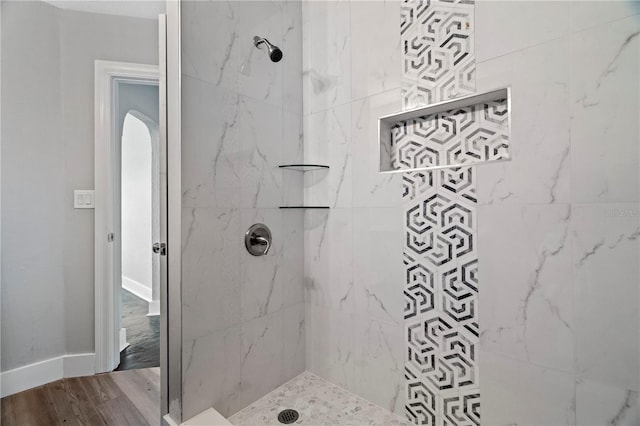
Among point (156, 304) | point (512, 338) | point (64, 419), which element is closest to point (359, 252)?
point (512, 338)

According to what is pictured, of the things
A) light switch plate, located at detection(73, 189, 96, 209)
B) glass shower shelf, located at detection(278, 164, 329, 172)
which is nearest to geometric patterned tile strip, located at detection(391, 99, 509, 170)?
glass shower shelf, located at detection(278, 164, 329, 172)

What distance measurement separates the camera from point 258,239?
4.62 feet

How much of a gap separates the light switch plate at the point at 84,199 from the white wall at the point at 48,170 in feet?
0.10

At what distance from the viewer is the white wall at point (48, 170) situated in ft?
5.97

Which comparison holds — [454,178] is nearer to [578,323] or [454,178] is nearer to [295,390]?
[578,323]

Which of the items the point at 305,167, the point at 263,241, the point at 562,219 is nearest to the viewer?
the point at 562,219

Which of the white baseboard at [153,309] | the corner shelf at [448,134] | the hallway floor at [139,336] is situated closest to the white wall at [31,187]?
the hallway floor at [139,336]

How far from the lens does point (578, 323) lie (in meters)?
→ 0.90

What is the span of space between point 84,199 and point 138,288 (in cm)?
231

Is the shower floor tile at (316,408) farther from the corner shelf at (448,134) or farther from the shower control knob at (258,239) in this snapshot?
the corner shelf at (448,134)

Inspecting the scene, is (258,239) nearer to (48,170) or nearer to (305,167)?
(305,167)

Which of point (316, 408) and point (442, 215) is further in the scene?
point (316, 408)

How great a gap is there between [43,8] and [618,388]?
3.29 metres

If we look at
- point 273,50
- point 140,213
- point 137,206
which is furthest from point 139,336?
point 273,50
